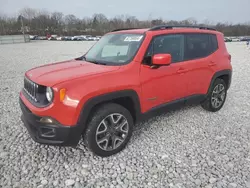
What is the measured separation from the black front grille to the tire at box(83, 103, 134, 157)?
0.80 m

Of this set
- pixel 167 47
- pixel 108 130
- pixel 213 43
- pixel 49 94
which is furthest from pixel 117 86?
pixel 213 43

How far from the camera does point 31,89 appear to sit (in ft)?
8.98

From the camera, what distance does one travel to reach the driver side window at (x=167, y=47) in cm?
311

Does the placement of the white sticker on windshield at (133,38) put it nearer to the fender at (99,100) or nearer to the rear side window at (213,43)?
the fender at (99,100)

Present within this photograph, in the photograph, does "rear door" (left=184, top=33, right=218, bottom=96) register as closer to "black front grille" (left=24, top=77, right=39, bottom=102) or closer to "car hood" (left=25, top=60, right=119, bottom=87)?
"car hood" (left=25, top=60, right=119, bottom=87)

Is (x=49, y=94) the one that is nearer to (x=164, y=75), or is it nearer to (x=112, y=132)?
(x=112, y=132)

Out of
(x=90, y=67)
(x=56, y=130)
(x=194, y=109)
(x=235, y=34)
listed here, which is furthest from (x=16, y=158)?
(x=235, y=34)

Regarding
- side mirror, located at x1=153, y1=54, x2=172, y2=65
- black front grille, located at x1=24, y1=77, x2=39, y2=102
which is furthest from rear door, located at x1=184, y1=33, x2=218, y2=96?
black front grille, located at x1=24, y1=77, x2=39, y2=102

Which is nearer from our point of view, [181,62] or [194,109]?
[181,62]

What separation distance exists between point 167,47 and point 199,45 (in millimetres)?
911

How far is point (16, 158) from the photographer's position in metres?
2.83

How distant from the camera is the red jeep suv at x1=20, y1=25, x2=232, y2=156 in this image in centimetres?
243

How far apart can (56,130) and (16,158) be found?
3.12 feet

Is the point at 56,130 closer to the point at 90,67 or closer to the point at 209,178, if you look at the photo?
the point at 90,67
